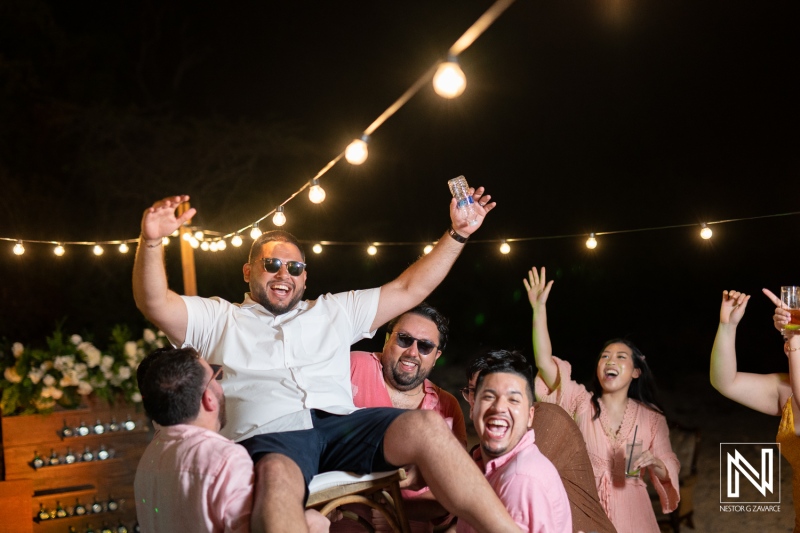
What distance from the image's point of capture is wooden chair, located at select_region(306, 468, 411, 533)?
2.68 m

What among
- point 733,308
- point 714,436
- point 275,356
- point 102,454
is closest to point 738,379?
point 733,308

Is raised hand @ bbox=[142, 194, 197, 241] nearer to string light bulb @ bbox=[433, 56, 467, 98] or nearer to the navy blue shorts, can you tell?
the navy blue shorts

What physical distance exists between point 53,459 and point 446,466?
13.0 ft

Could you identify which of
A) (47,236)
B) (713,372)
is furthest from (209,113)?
(713,372)

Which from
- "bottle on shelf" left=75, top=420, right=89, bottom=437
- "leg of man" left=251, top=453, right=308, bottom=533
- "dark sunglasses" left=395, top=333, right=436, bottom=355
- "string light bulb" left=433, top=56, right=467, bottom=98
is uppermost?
"string light bulb" left=433, top=56, right=467, bottom=98

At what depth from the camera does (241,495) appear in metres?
2.31

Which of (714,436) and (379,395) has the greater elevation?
(379,395)

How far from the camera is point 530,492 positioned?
8.16ft

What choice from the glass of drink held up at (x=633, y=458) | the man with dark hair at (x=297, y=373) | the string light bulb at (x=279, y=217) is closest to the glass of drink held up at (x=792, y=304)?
the glass of drink held up at (x=633, y=458)

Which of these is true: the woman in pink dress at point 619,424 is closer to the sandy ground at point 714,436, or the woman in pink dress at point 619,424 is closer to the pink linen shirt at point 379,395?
the pink linen shirt at point 379,395

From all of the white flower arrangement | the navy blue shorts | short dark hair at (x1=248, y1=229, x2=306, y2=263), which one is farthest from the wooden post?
the navy blue shorts

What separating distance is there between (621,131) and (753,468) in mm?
10291

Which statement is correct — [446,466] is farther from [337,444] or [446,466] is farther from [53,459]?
[53,459]

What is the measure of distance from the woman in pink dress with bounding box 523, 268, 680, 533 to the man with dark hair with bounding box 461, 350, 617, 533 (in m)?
0.74
